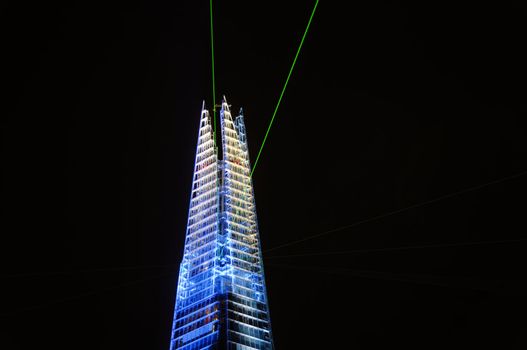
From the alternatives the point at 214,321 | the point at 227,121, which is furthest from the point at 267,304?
the point at 227,121

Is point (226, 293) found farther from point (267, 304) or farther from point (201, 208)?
point (201, 208)

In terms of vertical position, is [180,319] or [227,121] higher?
[227,121]

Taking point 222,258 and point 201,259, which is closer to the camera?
point 222,258

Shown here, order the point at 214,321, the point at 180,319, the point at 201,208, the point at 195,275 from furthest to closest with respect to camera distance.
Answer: the point at 201,208
the point at 195,275
the point at 180,319
the point at 214,321

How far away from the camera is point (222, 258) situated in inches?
4090

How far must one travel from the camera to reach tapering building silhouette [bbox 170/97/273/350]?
304 feet

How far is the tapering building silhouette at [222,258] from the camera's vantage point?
92.6 metres

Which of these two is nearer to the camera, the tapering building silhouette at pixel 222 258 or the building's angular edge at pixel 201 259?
the tapering building silhouette at pixel 222 258

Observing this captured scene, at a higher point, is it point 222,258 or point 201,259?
point 201,259

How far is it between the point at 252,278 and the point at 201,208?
69.0 feet

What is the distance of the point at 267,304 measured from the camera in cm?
10100

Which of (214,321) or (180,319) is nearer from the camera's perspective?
(214,321)

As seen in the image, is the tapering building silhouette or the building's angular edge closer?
the tapering building silhouette

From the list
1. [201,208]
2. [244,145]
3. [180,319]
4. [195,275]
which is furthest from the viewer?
[244,145]
